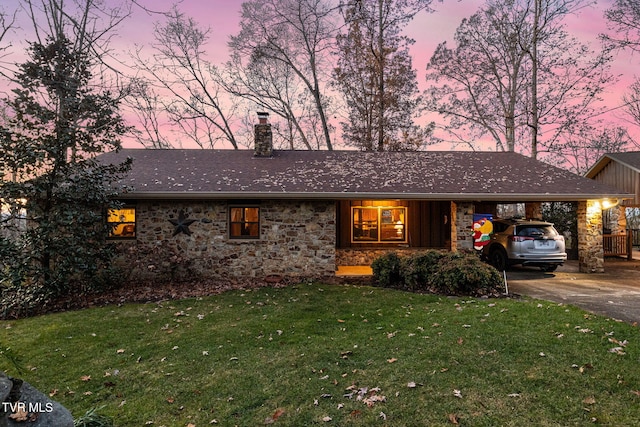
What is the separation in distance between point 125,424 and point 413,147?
18660 mm

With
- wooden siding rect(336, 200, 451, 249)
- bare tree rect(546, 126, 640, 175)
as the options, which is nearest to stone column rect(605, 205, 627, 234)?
bare tree rect(546, 126, 640, 175)

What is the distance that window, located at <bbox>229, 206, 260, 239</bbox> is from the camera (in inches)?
393

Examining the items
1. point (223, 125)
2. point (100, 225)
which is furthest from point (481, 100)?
point (100, 225)

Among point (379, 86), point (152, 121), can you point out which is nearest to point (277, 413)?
point (379, 86)

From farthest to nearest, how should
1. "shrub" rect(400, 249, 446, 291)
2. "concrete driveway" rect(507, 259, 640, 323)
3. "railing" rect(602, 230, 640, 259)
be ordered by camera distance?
"railing" rect(602, 230, 640, 259), "shrub" rect(400, 249, 446, 291), "concrete driveway" rect(507, 259, 640, 323)

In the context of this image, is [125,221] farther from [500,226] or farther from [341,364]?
[500,226]

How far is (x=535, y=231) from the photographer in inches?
396

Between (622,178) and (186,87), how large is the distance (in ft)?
71.5

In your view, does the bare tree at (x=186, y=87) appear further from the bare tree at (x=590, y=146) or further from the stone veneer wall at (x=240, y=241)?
the bare tree at (x=590, y=146)

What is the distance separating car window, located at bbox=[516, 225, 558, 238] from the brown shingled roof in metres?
0.90

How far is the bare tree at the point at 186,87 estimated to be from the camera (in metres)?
18.2

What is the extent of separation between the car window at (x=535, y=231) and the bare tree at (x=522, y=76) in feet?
34.0

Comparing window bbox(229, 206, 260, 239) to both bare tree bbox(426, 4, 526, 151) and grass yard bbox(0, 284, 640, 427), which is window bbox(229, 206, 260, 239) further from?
bare tree bbox(426, 4, 526, 151)

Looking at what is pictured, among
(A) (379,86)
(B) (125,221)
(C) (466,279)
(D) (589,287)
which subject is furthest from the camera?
(A) (379,86)
